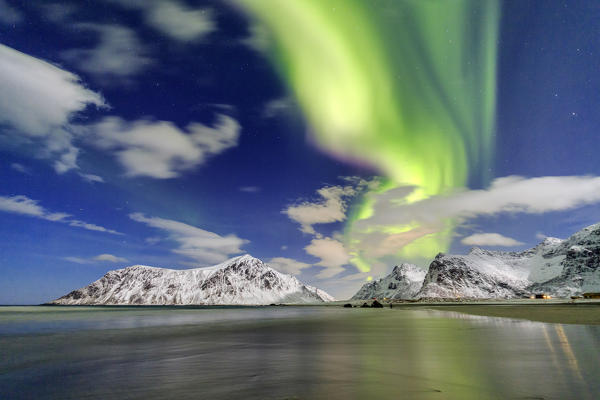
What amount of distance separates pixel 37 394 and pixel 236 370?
5075mm

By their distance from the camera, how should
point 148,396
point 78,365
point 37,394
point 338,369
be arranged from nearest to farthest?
point 148,396 → point 37,394 → point 338,369 → point 78,365

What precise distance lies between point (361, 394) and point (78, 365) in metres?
11.0

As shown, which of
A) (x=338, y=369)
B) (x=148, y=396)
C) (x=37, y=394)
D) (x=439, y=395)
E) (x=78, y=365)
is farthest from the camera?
(x=78, y=365)

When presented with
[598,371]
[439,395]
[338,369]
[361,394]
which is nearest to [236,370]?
[338,369]

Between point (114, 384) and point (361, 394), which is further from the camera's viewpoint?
point (114, 384)

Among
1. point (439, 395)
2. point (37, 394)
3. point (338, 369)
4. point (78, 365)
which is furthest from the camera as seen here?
point (78, 365)

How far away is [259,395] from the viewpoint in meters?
6.95

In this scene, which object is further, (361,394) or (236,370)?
(236,370)

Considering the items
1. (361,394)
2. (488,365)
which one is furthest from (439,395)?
(488,365)

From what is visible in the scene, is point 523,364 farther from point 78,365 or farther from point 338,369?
point 78,365

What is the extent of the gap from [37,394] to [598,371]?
1490 cm

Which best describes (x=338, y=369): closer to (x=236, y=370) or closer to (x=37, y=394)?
(x=236, y=370)

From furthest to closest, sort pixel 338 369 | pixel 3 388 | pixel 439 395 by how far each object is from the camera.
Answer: pixel 338 369 < pixel 3 388 < pixel 439 395

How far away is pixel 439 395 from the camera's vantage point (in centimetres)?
675
